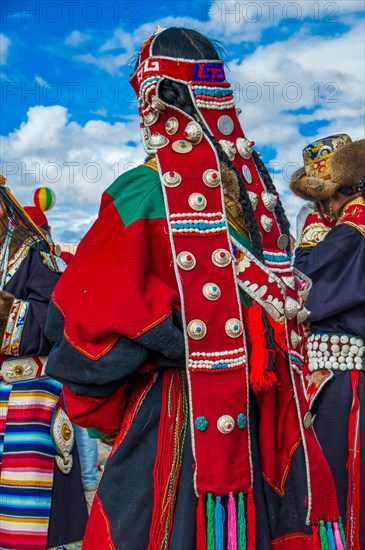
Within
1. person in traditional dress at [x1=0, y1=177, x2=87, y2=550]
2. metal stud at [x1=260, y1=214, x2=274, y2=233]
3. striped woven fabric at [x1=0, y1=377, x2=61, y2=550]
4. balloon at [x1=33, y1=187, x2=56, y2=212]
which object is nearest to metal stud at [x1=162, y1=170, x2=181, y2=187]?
metal stud at [x1=260, y1=214, x2=274, y2=233]

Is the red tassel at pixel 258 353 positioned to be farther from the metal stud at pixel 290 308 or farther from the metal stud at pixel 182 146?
the metal stud at pixel 182 146

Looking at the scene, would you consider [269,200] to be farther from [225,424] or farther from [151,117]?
[225,424]

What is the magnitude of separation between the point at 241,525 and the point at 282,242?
872mm

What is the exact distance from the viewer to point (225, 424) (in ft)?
5.53

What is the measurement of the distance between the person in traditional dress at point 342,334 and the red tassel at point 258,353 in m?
1.50

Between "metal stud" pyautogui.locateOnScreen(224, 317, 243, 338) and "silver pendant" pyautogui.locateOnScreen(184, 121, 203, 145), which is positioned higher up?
"silver pendant" pyautogui.locateOnScreen(184, 121, 203, 145)

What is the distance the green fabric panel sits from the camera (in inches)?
69.0

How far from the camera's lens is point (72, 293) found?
5.68ft

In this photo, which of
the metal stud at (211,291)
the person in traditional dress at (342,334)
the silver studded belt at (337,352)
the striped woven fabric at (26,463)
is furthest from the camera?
the silver studded belt at (337,352)

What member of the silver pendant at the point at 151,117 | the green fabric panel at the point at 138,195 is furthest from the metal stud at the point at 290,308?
the silver pendant at the point at 151,117

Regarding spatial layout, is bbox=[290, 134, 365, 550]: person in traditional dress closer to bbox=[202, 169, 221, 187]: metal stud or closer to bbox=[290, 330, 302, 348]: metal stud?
bbox=[290, 330, 302, 348]: metal stud

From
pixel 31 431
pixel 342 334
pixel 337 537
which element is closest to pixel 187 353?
pixel 337 537

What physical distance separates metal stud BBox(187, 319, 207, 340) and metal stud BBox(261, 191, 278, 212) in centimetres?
51

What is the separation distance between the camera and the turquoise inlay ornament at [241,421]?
5.63 ft
